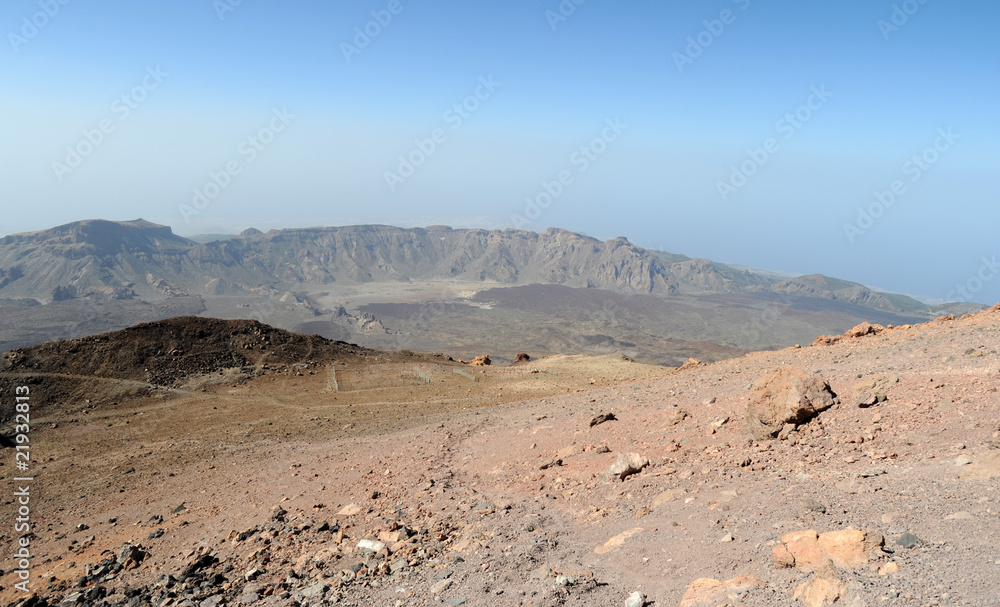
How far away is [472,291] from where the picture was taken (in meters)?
187

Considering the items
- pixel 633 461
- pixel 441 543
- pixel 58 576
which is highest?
pixel 633 461

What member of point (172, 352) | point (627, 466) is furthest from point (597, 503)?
point (172, 352)

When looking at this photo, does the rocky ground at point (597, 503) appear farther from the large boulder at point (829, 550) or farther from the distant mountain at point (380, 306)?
the distant mountain at point (380, 306)

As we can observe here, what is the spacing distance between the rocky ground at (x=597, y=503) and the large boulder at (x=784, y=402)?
0.11 feet

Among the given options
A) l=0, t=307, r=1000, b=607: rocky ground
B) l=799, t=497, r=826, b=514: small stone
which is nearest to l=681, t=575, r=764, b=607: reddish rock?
l=0, t=307, r=1000, b=607: rocky ground

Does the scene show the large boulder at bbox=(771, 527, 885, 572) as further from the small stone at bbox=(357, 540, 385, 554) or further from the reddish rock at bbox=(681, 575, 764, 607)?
the small stone at bbox=(357, 540, 385, 554)

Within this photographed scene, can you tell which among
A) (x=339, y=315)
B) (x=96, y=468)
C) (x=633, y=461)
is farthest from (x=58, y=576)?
(x=339, y=315)

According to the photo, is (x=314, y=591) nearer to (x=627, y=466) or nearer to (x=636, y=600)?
(x=636, y=600)

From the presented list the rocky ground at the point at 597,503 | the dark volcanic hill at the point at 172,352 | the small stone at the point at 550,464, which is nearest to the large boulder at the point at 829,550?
the rocky ground at the point at 597,503

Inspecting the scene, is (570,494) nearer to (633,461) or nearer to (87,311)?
(633,461)

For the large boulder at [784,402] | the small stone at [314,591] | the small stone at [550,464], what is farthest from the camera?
the small stone at [550,464]

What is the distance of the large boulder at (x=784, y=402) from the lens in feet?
28.2

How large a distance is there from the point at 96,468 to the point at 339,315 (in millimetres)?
124590

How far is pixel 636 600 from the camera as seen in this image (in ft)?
16.5
